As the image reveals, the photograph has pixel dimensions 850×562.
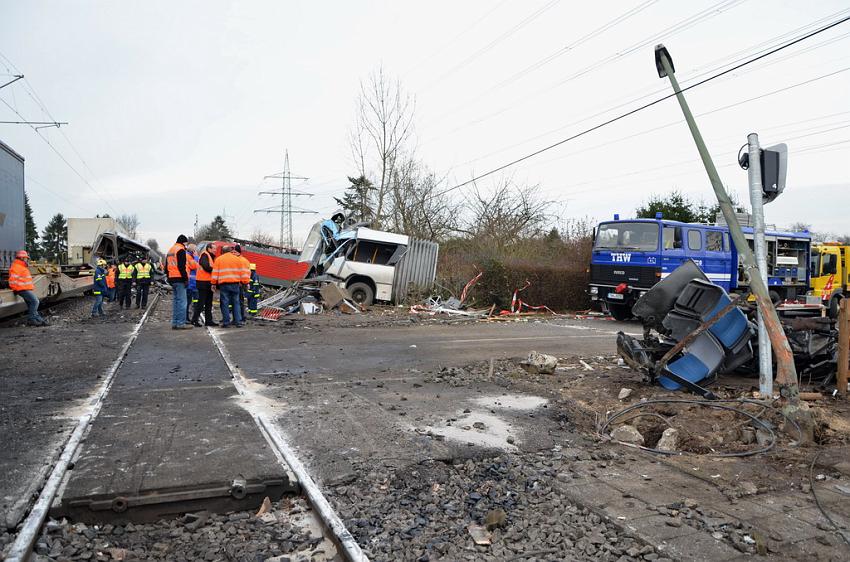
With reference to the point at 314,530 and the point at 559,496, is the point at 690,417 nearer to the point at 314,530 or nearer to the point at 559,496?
the point at 559,496

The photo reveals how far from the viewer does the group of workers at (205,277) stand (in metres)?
12.5

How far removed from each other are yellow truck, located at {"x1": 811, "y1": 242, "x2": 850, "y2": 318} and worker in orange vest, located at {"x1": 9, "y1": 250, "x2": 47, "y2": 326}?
22746mm

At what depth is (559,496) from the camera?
12.8 feet

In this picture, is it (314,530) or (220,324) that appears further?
(220,324)

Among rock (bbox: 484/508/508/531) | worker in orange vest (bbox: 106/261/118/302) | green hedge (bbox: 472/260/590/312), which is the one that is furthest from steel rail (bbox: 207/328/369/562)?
worker in orange vest (bbox: 106/261/118/302)

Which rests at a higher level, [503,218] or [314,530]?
[503,218]

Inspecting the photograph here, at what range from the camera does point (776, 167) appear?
6180mm

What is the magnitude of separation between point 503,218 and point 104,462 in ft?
89.9

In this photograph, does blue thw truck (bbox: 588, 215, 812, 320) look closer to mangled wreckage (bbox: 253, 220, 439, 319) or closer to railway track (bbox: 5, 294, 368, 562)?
mangled wreckage (bbox: 253, 220, 439, 319)

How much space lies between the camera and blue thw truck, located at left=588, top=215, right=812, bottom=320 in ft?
53.8

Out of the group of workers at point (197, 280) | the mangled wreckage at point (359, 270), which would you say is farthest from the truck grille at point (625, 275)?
the group of workers at point (197, 280)

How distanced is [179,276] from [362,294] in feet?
25.8

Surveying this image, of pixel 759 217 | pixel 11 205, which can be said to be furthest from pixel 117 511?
pixel 11 205

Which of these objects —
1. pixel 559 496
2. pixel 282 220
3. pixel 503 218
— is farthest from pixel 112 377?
pixel 282 220
